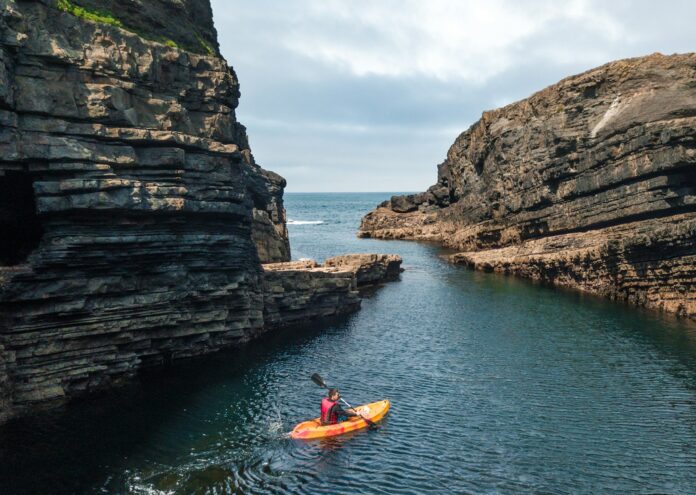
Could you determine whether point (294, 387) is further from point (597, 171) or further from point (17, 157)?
point (597, 171)

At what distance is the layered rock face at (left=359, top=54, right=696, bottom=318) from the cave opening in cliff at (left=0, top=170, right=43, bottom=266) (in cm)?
4850

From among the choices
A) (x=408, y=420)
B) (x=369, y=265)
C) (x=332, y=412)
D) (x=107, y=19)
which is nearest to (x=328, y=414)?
(x=332, y=412)

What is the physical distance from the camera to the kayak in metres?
26.3

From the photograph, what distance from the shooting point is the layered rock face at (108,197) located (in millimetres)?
27375

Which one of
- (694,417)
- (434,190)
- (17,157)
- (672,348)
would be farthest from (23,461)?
(434,190)

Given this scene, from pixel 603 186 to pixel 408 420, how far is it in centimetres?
4334

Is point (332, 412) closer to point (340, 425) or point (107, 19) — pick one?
point (340, 425)

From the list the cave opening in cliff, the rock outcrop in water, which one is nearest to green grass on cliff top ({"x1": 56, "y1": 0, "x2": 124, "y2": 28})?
the rock outcrop in water

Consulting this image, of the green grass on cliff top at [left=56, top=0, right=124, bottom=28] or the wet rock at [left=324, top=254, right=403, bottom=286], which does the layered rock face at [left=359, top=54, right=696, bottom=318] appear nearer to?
the wet rock at [left=324, top=254, right=403, bottom=286]

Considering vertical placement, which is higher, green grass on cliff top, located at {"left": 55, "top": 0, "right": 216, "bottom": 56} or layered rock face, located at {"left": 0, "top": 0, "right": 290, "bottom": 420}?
green grass on cliff top, located at {"left": 55, "top": 0, "right": 216, "bottom": 56}

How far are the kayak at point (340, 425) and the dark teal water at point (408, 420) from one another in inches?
20.6

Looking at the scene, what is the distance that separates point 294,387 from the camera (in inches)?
1292

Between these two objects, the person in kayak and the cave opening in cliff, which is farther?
the cave opening in cliff

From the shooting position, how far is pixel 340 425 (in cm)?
2720
